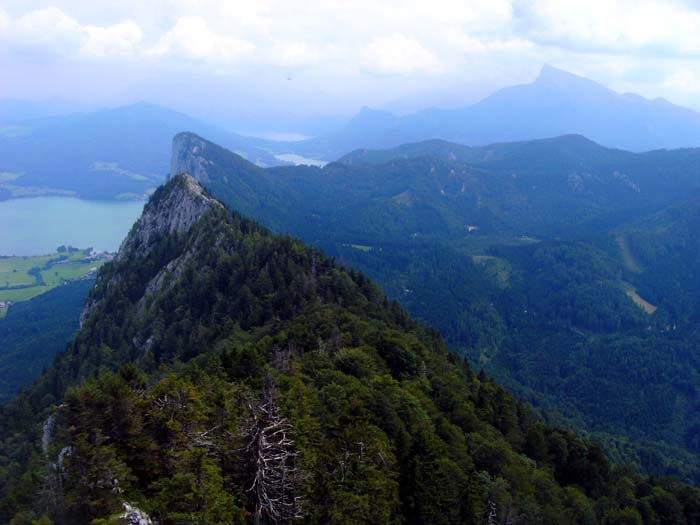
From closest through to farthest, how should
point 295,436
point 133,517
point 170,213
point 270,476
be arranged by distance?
point 133,517
point 270,476
point 295,436
point 170,213

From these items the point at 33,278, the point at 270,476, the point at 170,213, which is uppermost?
the point at 170,213

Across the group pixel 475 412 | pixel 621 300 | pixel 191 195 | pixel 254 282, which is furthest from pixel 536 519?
pixel 621 300

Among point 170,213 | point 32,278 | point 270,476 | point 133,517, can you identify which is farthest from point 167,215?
point 32,278

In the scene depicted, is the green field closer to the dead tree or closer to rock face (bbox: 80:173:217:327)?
rock face (bbox: 80:173:217:327)

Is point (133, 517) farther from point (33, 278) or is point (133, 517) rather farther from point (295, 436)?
point (33, 278)

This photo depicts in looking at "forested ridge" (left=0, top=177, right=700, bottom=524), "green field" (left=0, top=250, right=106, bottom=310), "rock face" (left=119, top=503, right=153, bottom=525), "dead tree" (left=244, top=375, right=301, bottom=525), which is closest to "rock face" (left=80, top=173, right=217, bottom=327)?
"forested ridge" (left=0, top=177, right=700, bottom=524)

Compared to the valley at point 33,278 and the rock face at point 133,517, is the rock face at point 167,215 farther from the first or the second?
the valley at point 33,278

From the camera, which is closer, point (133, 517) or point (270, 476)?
point (133, 517)

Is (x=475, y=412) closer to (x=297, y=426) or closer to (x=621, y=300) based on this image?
(x=297, y=426)
